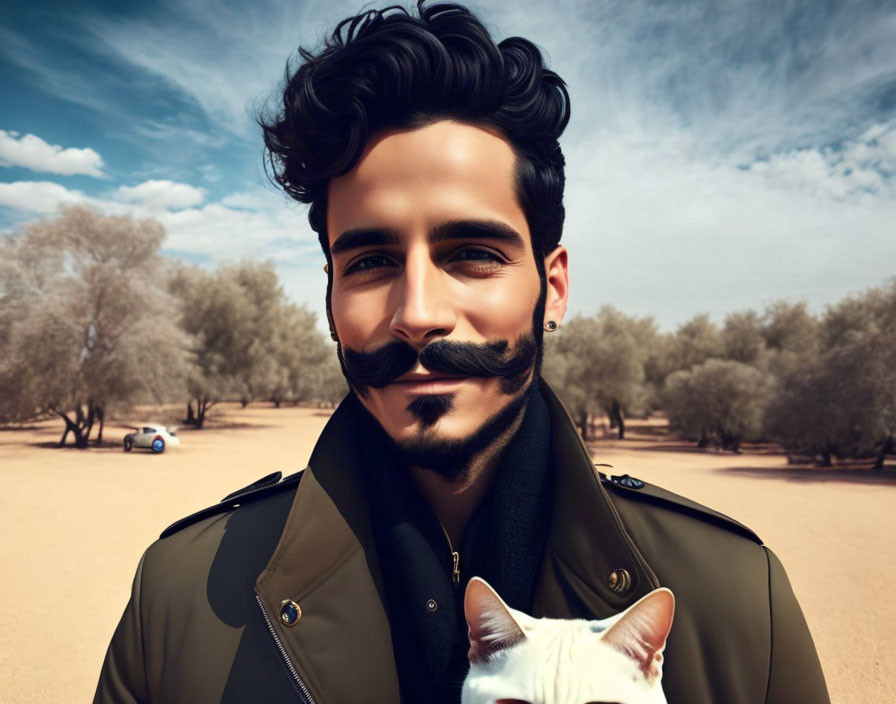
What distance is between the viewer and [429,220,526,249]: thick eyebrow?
1522mm

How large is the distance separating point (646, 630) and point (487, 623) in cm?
35

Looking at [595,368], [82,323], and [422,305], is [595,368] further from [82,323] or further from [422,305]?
[422,305]

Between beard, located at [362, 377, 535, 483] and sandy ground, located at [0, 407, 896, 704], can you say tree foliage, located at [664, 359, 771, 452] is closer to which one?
sandy ground, located at [0, 407, 896, 704]

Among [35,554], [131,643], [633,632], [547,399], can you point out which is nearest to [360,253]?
[547,399]

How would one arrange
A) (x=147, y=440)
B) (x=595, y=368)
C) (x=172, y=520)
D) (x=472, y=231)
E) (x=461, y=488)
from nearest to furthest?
(x=472, y=231) → (x=461, y=488) → (x=172, y=520) → (x=147, y=440) → (x=595, y=368)

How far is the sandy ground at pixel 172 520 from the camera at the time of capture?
22.8 ft

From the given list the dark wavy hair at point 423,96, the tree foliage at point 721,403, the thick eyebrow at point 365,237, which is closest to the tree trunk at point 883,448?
the tree foliage at point 721,403

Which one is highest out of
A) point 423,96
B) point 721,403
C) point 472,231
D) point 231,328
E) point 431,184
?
point 231,328

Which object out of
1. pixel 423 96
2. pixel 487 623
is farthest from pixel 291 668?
pixel 423 96

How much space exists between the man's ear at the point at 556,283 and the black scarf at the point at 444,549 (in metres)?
0.30

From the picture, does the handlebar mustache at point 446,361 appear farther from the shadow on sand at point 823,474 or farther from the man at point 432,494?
the shadow on sand at point 823,474

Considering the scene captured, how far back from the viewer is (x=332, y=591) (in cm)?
158

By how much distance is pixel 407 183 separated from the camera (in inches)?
Answer: 62.2

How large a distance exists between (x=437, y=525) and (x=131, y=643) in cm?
107
